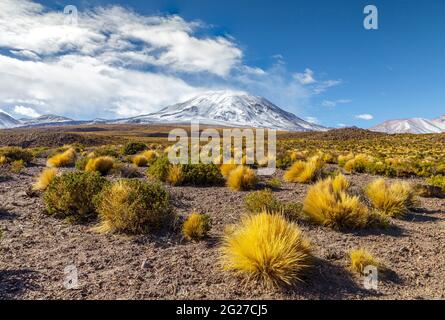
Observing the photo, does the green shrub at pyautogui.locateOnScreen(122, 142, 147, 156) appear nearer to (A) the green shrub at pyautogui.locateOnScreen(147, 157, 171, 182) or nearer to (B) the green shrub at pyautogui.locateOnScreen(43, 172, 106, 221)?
(A) the green shrub at pyautogui.locateOnScreen(147, 157, 171, 182)

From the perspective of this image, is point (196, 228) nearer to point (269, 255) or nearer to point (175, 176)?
point (269, 255)

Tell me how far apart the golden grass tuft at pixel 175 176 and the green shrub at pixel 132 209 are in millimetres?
3731

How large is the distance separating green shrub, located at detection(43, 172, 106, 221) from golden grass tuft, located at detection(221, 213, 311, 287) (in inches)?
133

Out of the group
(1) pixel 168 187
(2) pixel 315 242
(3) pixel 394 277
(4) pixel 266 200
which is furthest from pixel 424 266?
(1) pixel 168 187

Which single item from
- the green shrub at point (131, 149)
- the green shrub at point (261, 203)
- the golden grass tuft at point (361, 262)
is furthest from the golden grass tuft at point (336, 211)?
the green shrub at point (131, 149)

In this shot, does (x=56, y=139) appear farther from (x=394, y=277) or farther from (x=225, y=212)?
(x=394, y=277)

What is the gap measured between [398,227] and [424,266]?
71.9 inches

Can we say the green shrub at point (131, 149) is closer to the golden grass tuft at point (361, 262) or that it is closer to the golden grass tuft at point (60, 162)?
the golden grass tuft at point (60, 162)

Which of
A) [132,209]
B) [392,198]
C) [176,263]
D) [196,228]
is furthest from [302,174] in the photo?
[176,263]

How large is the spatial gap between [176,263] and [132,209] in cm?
149

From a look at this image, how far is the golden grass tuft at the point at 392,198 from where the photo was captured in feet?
23.7

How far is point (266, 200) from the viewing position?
21.7 feet

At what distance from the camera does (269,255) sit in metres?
3.97
